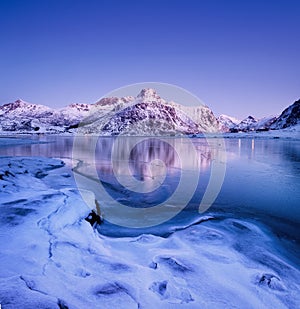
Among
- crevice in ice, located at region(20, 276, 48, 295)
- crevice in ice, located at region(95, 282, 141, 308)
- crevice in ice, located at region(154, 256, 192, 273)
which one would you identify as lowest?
crevice in ice, located at region(154, 256, 192, 273)

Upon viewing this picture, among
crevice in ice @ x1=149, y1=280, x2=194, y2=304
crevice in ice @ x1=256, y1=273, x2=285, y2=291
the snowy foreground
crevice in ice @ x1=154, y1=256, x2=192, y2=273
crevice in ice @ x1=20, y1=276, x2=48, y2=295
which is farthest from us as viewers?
crevice in ice @ x1=154, y1=256, x2=192, y2=273

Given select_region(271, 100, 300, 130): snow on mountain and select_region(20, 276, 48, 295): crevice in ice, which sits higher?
select_region(271, 100, 300, 130): snow on mountain

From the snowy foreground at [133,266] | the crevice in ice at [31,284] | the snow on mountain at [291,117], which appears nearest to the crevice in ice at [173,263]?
the snowy foreground at [133,266]

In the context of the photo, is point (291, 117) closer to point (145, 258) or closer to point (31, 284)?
point (145, 258)

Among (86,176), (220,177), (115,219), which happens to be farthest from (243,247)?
(86,176)

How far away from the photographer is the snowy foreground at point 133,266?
303cm

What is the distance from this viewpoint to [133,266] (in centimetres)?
403

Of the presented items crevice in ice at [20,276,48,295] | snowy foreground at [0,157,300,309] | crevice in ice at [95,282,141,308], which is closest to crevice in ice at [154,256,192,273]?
snowy foreground at [0,157,300,309]

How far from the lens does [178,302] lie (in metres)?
3.20

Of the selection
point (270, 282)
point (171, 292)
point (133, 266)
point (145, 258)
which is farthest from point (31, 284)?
point (270, 282)

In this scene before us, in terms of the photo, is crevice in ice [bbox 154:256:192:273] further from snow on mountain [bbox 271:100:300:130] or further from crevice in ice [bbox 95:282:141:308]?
snow on mountain [bbox 271:100:300:130]

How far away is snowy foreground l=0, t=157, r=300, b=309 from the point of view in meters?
3.03

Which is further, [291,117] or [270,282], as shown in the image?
[291,117]

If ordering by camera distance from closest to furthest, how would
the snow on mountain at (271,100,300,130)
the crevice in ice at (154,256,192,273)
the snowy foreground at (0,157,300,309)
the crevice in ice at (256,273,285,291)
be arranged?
the snowy foreground at (0,157,300,309), the crevice in ice at (256,273,285,291), the crevice in ice at (154,256,192,273), the snow on mountain at (271,100,300,130)
